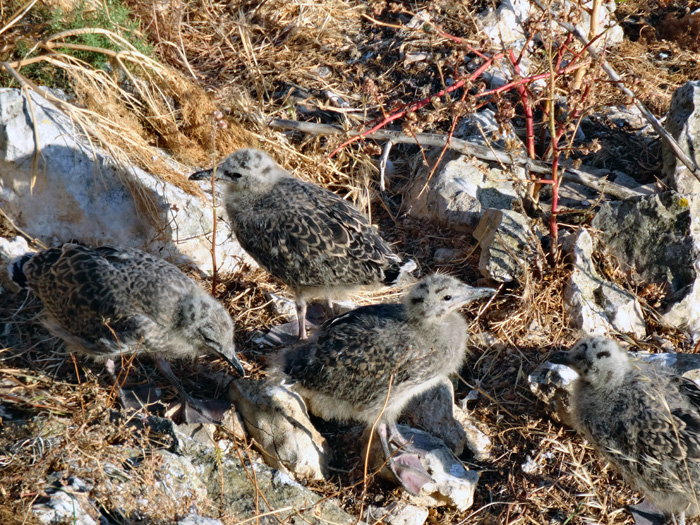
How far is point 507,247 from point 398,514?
257 centimetres

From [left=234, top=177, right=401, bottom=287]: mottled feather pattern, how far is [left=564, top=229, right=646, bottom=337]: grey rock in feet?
5.27

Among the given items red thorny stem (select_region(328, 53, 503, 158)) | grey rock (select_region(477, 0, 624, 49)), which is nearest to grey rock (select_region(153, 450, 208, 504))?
red thorny stem (select_region(328, 53, 503, 158))

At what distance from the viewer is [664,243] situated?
19.6 feet

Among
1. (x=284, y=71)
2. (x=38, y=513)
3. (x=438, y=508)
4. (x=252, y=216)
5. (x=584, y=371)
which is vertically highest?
(x=284, y=71)

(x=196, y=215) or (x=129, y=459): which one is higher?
(x=196, y=215)

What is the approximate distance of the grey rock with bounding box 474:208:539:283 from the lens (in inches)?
233

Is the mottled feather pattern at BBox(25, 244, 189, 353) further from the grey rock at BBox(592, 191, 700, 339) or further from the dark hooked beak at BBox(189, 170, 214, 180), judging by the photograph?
the grey rock at BBox(592, 191, 700, 339)

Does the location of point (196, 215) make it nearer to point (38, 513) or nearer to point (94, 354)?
point (94, 354)

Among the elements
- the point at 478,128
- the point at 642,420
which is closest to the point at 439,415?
the point at 642,420

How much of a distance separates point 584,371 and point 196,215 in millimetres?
3627

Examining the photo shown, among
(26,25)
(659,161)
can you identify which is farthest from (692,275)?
(26,25)

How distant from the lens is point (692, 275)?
5.84m

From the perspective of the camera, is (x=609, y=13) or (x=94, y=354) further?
(x=609, y=13)

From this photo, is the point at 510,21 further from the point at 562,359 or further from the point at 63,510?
the point at 63,510
